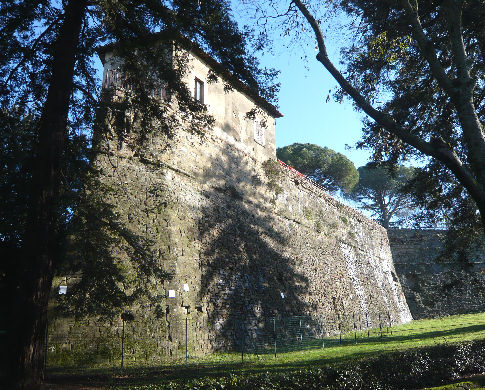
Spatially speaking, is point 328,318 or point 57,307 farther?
point 328,318

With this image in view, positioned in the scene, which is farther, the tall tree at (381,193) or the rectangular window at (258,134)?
the tall tree at (381,193)

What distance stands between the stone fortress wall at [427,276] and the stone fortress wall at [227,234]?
19.9 ft

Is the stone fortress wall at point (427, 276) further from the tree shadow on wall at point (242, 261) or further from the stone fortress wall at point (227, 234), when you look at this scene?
Answer: the tree shadow on wall at point (242, 261)

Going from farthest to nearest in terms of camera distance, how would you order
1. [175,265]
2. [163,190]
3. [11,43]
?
1. [163,190]
2. [175,265]
3. [11,43]

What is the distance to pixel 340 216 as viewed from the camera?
23.2 meters

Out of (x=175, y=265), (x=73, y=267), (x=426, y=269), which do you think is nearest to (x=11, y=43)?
(x=73, y=267)

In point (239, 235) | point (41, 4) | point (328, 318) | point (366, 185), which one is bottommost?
point (328, 318)

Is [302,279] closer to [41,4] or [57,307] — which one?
[57,307]

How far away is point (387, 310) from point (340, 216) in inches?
253

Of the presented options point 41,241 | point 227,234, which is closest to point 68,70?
point 41,241

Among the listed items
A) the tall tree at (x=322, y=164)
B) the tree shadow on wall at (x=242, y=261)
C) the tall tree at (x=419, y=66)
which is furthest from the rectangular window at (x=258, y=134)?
the tall tree at (x=322, y=164)

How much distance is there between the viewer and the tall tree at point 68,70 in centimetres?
605

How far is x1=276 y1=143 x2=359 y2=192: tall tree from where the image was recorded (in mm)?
36062

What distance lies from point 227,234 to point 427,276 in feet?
70.7
